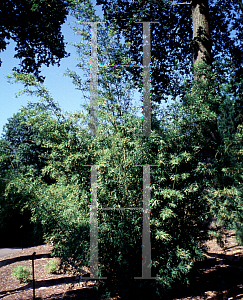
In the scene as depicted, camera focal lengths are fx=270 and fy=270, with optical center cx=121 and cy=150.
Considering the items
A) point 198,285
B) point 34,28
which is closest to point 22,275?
point 198,285

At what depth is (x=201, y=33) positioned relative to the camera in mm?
5633

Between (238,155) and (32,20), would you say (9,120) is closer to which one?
(32,20)

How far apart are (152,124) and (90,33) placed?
13.9ft

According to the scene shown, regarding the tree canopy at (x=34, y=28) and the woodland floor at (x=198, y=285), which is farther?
the tree canopy at (x=34, y=28)

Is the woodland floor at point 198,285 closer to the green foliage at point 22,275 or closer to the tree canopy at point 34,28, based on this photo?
the green foliage at point 22,275

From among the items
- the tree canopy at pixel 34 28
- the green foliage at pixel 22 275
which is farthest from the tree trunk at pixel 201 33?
the green foliage at pixel 22 275

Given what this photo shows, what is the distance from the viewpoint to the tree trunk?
18.1 ft

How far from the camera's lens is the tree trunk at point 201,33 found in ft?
18.1

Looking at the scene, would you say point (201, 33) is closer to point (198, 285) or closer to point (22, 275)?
point (198, 285)

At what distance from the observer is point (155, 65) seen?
7230 millimetres

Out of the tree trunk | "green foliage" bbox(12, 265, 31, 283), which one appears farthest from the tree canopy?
"green foliage" bbox(12, 265, 31, 283)

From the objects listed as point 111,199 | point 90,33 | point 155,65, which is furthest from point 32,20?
point 111,199

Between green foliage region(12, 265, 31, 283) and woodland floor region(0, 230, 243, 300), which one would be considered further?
green foliage region(12, 265, 31, 283)

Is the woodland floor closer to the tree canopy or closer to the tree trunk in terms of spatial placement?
the tree trunk
